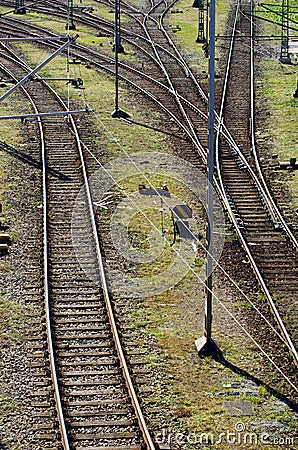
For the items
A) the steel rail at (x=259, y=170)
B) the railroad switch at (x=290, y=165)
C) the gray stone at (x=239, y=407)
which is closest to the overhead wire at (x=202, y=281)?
the gray stone at (x=239, y=407)

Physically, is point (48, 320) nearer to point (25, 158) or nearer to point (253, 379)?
point (253, 379)

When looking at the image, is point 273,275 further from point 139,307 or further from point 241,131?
point 241,131

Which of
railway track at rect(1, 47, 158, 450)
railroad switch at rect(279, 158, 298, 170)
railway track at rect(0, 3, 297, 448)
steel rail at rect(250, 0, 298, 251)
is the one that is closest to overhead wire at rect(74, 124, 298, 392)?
railway track at rect(0, 3, 297, 448)

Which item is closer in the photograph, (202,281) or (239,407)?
(239,407)

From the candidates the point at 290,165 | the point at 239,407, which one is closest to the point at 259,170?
the point at 290,165

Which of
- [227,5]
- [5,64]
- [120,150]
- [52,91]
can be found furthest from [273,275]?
[227,5]

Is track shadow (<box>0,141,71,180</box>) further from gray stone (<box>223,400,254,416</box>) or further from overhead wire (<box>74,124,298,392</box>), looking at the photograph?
gray stone (<box>223,400,254,416</box>)

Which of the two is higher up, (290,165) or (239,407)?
(290,165)
